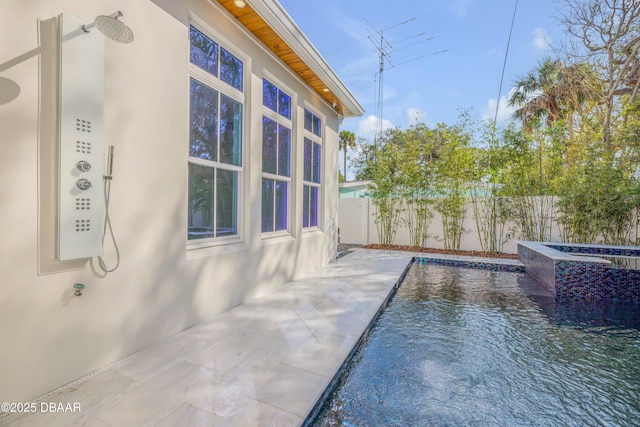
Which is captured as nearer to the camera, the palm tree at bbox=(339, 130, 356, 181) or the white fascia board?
the white fascia board

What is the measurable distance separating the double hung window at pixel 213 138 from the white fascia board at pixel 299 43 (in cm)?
66

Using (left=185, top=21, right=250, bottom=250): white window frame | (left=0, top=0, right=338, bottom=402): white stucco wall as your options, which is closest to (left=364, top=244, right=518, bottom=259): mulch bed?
(left=0, top=0, right=338, bottom=402): white stucco wall

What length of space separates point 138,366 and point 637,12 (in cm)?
1169

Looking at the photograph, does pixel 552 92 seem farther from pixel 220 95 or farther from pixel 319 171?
pixel 220 95

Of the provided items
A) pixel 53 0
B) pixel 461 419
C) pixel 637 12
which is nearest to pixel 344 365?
pixel 461 419

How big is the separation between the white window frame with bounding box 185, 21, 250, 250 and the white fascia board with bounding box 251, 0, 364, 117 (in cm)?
56

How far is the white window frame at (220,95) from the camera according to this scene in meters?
3.06

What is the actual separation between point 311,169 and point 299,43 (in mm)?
2425

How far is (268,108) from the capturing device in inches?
172

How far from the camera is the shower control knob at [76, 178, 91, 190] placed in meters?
1.95

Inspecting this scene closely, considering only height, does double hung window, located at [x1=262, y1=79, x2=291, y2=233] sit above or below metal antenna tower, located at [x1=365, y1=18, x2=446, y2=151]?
below

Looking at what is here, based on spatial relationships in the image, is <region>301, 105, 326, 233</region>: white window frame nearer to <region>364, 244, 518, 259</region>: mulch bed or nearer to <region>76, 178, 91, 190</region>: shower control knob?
<region>364, 244, 518, 259</region>: mulch bed

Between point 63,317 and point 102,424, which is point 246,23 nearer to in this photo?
point 63,317

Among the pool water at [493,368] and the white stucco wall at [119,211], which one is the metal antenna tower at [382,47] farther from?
the pool water at [493,368]
